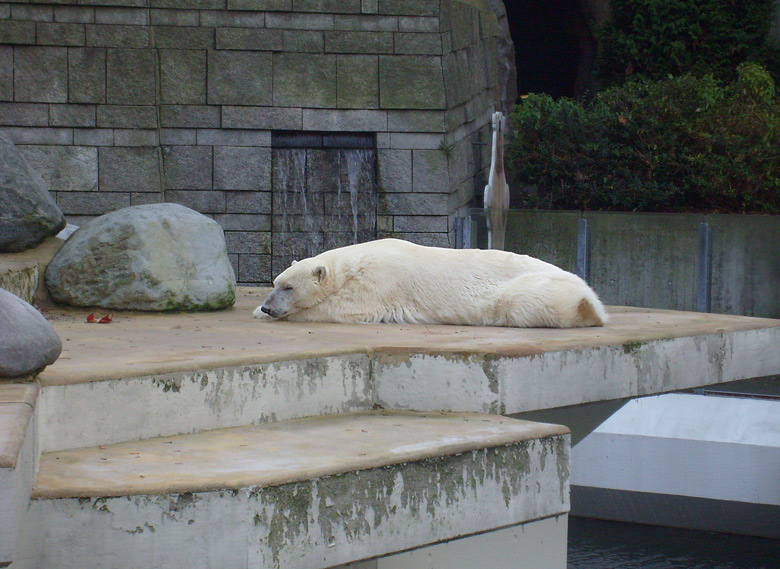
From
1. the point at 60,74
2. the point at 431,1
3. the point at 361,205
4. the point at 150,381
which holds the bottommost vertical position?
the point at 150,381

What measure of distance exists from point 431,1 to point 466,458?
7652 millimetres

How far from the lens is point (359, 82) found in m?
10.1

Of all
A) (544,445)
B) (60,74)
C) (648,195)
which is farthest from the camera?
(648,195)

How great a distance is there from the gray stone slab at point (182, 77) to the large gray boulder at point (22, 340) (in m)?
6.92

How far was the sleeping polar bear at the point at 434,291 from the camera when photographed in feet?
16.8

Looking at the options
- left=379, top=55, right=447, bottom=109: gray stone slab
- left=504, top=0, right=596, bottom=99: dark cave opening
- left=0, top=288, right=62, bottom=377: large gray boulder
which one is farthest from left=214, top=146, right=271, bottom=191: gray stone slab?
left=504, top=0, right=596, bottom=99: dark cave opening

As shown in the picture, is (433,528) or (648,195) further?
(648,195)

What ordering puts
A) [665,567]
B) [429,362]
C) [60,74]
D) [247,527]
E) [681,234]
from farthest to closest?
[681,234]
[60,74]
[665,567]
[429,362]
[247,527]

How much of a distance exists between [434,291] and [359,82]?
5.27 m

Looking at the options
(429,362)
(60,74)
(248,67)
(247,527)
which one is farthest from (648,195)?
(247,527)

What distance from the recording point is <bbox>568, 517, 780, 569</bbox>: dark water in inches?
295

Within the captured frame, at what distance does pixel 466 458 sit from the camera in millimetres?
3297

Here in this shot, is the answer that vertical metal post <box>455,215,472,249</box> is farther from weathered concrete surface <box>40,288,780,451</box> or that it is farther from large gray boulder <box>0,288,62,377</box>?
large gray boulder <box>0,288,62,377</box>

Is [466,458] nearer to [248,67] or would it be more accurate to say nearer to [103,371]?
[103,371]
